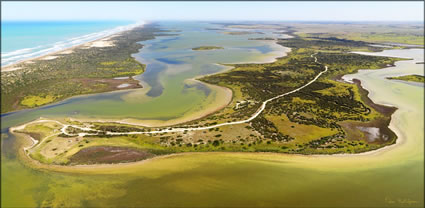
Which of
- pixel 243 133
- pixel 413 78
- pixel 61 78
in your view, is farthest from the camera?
pixel 413 78

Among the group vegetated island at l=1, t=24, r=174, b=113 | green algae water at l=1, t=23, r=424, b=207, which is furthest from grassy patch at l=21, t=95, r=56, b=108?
green algae water at l=1, t=23, r=424, b=207

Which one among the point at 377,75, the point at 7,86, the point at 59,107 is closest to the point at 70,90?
the point at 59,107

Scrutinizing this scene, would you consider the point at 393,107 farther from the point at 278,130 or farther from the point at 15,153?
the point at 15,153

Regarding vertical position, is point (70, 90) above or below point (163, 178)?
above

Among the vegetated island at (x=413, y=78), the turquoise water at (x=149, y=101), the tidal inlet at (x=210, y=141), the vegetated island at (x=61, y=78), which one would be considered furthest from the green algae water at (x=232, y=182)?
the vegetated island at (x=413, y=78)

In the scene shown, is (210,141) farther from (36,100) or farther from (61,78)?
(61,78)

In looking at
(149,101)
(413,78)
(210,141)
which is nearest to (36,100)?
(149,101)
